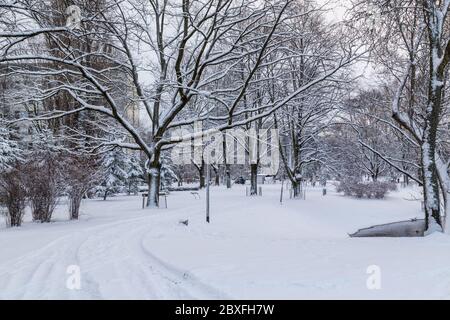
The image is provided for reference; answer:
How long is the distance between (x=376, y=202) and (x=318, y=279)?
2506 centimetres

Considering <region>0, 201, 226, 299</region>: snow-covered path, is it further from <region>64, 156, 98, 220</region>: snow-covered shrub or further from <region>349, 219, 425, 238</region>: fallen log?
<region>349, 219, 425, 238</region>: fallen log

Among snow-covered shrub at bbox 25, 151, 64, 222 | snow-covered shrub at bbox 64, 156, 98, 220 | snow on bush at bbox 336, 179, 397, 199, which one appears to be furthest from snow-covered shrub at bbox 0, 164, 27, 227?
snow on bush at bbox 336, 179, 397, 199

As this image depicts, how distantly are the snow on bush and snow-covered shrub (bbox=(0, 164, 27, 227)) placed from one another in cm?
2495

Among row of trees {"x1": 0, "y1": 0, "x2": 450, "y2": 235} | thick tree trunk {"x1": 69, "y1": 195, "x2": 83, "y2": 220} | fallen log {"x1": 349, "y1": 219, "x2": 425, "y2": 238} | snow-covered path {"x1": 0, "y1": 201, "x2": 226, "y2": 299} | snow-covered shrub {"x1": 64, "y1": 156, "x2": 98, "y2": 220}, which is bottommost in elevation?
fallen log {"x1": 349, "y1": 219, "x2": 425, "y2": 238}

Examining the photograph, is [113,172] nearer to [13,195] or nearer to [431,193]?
[13,195]

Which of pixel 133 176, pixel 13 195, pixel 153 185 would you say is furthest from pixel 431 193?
pixel 133 176

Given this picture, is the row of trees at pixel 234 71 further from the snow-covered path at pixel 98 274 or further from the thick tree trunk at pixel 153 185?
the snow-covered path at pixel 98 274

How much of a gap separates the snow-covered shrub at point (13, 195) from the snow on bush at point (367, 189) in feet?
81.9

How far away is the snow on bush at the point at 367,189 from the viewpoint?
30.2 meters

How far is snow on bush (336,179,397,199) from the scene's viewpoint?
30.2 metres

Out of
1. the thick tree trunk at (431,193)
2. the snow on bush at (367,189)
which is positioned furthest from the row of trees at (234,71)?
the snow on bush at (367,189)

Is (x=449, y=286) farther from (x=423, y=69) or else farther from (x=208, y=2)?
(x=208, y=2)

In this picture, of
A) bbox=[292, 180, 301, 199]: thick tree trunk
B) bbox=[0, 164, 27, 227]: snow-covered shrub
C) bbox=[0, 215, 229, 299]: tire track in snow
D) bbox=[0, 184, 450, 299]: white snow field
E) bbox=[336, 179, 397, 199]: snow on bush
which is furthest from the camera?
bbox=[336, 179, 397, 199]: snow on bush

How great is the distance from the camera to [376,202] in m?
27.9
